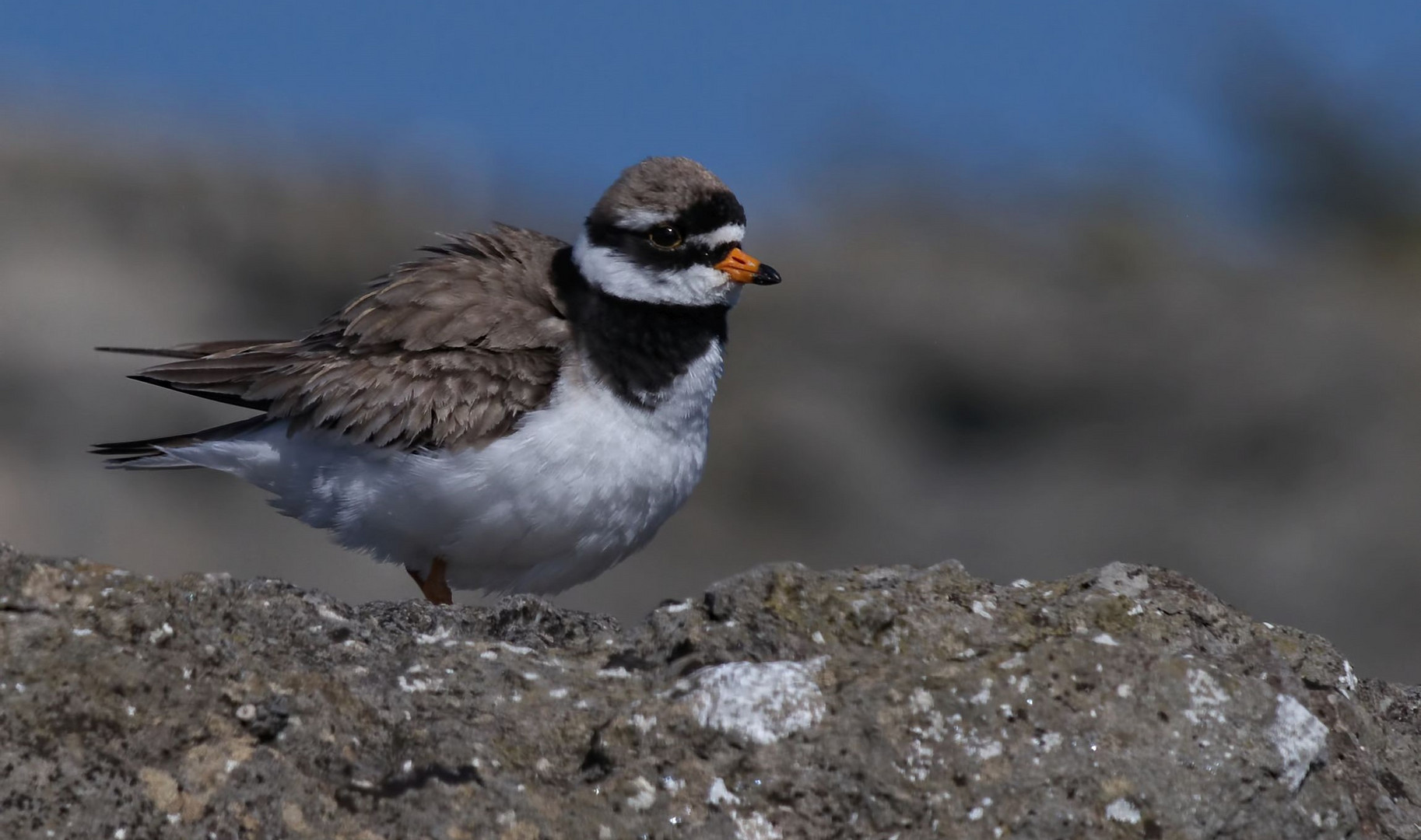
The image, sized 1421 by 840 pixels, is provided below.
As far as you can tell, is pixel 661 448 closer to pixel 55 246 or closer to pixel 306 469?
pixel 306 469

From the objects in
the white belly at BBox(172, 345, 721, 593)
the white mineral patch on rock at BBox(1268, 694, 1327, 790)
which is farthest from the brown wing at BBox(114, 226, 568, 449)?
the white mineral patch on rock at BBox(1268, 694, 1327, 790)

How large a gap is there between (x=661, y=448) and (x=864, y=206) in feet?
36.5

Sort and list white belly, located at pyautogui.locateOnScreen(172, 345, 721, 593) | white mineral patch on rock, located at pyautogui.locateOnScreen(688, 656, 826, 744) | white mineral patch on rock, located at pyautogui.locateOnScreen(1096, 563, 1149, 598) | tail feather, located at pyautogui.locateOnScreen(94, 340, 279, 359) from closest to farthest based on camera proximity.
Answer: white mineral patch on rock, located at pyautogui.locateOnScreen(688, 656, 826, 744), white mineral patch on rock, located at pyautogui.locateOnScreen(1096, 563, 1149, 598), white belly, located at pyautogui.locateOnScreen(172, 345, 721, 593), tail feather, located at pyautogui.locateOnScreen(94, 340, 279, 359)

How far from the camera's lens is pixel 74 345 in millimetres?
15266

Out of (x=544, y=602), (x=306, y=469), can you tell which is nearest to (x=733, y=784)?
(x=544, y=602)

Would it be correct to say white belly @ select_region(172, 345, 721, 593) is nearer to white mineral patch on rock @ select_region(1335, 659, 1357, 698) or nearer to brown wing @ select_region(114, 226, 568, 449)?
brown wing @ select_region(114, 226, 568, 449)

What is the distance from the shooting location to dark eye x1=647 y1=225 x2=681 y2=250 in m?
7.78

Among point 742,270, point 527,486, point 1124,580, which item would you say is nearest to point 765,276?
point 742,270

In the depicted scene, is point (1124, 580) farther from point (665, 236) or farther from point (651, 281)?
point (665, 236)

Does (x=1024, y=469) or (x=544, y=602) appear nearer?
(x=544, y=602)

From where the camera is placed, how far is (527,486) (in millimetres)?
7055

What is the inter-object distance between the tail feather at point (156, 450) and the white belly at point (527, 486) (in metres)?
0.45

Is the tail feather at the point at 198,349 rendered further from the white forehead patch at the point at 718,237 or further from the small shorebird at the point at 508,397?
the white forehead patch at the point at 718,237

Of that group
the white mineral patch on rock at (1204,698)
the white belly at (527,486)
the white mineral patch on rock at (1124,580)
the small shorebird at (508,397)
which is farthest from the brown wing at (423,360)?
the white mineral patch on rock at (1204,698)
